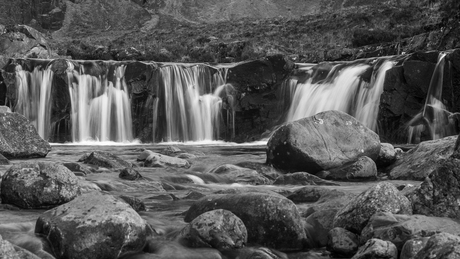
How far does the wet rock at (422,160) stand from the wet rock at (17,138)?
8.57m

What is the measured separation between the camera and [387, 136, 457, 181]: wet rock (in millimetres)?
11492

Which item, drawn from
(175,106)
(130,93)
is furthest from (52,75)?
(175,106)

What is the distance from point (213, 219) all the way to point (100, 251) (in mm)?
1284

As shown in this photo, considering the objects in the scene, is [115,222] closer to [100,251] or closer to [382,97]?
[100,251]

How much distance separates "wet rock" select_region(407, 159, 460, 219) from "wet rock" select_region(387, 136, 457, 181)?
417 cm

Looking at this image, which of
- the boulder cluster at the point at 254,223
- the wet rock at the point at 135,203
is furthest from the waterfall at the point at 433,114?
the wet rock at the point at 135,203

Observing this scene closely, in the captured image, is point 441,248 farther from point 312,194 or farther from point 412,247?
Answer: point 312,194

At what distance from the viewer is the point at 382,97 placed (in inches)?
842

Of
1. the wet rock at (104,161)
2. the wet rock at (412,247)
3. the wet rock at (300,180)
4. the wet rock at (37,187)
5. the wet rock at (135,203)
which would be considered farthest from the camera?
the wet rock at (104,161)

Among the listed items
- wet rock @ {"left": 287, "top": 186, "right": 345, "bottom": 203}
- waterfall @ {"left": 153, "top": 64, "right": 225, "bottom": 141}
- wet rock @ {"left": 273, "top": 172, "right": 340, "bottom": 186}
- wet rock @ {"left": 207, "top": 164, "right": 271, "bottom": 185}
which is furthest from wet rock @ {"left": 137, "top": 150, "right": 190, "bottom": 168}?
waterfall @ {"left": 153, "top": 64, "right": 225, "bottom": 141}

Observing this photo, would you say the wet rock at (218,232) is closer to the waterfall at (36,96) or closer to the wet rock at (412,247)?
the wet rock at (412,247)

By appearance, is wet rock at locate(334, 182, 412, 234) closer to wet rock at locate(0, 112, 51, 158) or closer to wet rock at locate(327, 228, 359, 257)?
wet rock at locate(327, 228, 359, 257)

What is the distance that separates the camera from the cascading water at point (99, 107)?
2452cm

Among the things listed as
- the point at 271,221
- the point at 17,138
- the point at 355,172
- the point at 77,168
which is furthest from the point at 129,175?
the point at 271,221
